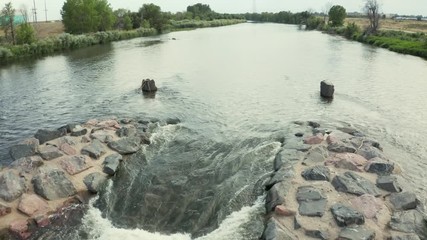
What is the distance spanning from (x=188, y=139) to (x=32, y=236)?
10.9 meters

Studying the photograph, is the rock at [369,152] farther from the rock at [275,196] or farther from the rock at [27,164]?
the rock at [27,164]

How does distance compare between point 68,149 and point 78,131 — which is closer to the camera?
point 68,149

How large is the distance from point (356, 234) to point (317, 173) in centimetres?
431

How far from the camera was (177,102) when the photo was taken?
32062 mm

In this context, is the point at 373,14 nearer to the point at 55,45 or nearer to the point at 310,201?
the point at 55,45

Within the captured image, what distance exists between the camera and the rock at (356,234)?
40.9 feet

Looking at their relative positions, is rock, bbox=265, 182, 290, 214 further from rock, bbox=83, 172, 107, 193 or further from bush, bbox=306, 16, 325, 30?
bush, bbox=306, 16, 325, 30

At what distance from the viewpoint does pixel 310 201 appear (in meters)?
14.6

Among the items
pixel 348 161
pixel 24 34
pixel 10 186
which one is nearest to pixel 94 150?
pixel 10 186

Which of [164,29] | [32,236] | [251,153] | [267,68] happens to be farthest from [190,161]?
[164,29]

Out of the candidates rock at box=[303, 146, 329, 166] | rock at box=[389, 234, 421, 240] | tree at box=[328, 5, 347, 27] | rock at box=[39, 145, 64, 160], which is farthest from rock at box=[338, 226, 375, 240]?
tree at box=[328, 5, 347, 27]

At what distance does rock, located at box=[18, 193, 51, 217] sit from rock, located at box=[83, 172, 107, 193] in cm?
205

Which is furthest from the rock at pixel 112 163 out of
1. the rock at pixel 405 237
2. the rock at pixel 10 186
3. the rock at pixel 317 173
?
the rock at pixel 405 237

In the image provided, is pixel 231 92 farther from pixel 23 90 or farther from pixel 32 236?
pixel 32 236
